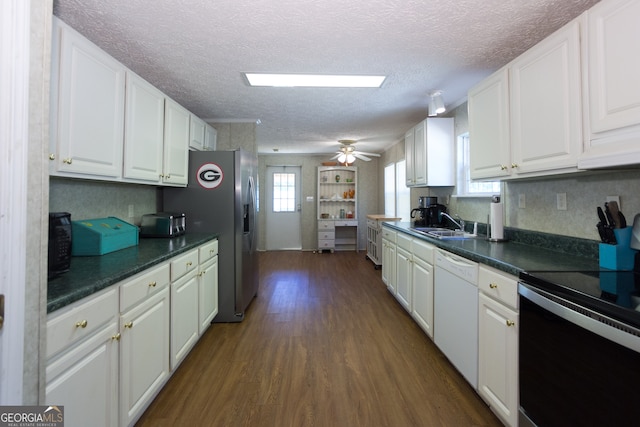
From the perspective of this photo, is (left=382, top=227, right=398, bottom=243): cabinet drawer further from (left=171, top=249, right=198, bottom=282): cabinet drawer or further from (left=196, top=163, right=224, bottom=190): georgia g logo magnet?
(left=171, top=249, right=198, bottom=282): cabinet drawer

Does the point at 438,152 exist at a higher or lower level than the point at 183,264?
higher

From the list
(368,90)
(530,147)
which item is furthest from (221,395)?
(368,90)

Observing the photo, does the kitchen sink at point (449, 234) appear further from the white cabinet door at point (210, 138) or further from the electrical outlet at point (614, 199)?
the white cabinet door at point (210, 138)

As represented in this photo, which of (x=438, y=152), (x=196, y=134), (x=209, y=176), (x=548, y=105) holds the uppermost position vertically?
(x=196, y=134)

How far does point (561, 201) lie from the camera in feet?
6.04

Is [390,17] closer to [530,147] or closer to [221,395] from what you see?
[530,147]

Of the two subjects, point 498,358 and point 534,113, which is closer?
point 498,358

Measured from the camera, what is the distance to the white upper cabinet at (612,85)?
112cm

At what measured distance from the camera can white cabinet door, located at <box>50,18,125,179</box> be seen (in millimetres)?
1325

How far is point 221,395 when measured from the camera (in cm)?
177

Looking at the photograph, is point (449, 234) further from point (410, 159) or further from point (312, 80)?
point (312, 80)

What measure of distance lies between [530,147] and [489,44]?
835 mm

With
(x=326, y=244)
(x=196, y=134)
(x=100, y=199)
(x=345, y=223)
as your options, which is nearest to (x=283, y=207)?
(x=326, y=244)

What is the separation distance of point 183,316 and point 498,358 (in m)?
2.05
